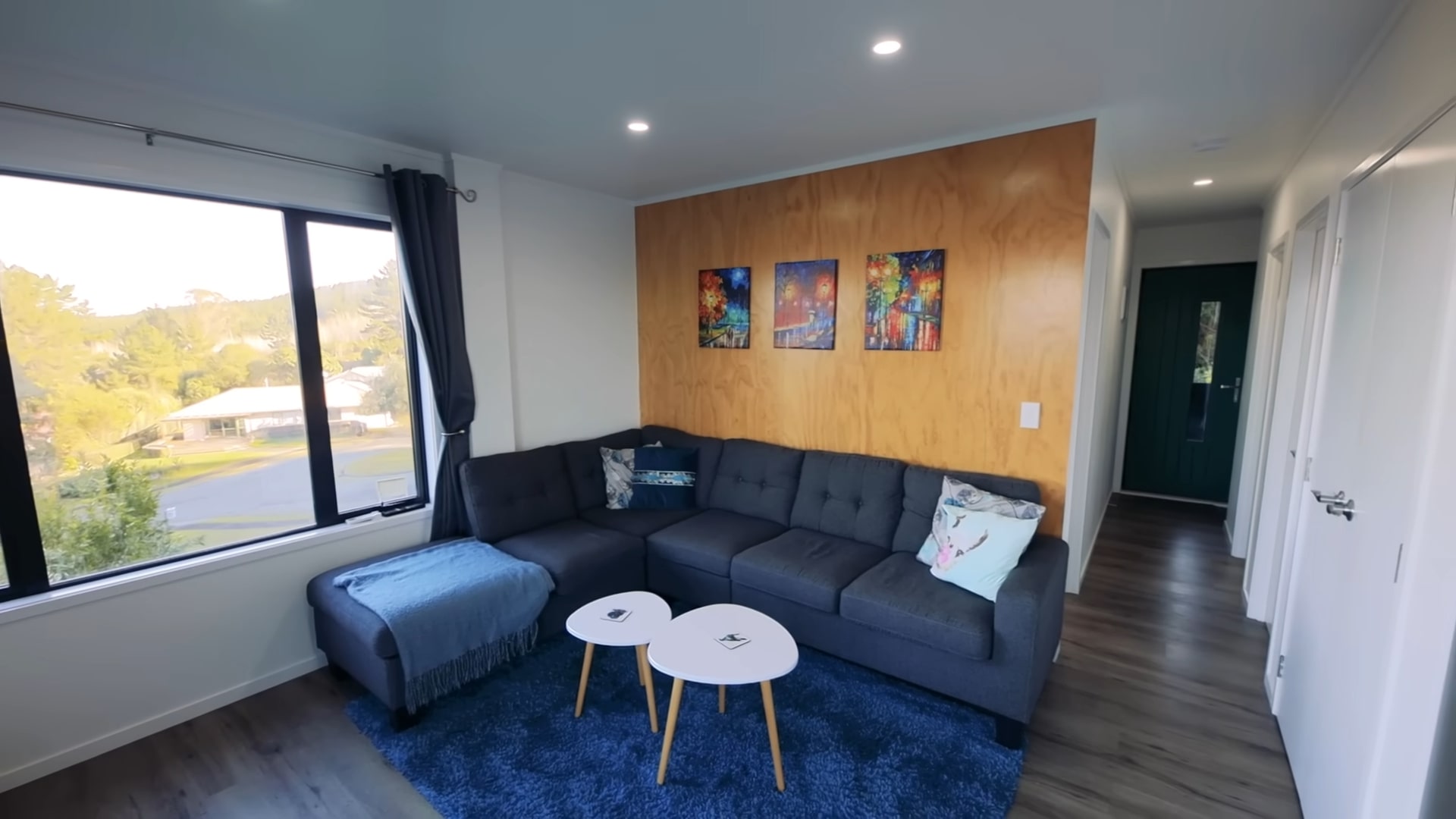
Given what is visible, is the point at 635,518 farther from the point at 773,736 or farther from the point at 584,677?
the point at 773,736

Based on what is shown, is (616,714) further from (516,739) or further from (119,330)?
(119,330)

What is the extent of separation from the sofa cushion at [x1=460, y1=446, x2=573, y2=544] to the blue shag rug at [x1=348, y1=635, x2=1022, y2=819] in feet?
2.47

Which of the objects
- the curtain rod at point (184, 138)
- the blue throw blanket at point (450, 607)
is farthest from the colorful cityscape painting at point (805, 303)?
the curtain rod at point (184, 138)

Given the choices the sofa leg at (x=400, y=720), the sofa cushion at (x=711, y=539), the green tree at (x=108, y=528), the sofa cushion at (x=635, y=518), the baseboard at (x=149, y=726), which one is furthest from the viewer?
the sofa cushion at (x=635, y=518)

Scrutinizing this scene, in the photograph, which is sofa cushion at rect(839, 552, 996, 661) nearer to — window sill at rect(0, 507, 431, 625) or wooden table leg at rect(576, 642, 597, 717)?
wooden table leg at rect(576, 642, 597, 717)

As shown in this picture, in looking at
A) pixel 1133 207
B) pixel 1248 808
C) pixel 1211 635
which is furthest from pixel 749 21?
pixel 1133 207

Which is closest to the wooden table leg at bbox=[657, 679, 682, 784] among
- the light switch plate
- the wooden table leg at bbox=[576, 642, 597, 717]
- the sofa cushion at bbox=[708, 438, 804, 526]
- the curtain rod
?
the wooden table leg at bbox=[576, 642, 597, 717]

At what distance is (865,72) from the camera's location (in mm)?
2051

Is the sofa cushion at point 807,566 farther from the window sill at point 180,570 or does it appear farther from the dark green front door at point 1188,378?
the dark green front door at point 1188,378

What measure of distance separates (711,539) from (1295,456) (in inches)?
101

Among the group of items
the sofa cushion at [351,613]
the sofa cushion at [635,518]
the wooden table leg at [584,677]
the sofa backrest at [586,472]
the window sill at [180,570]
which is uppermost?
the sofa backrest at [586,472]

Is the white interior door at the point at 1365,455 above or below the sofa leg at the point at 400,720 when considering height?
above

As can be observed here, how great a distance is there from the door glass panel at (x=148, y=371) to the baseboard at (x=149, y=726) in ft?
2.00

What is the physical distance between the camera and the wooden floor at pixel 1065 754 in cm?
188
